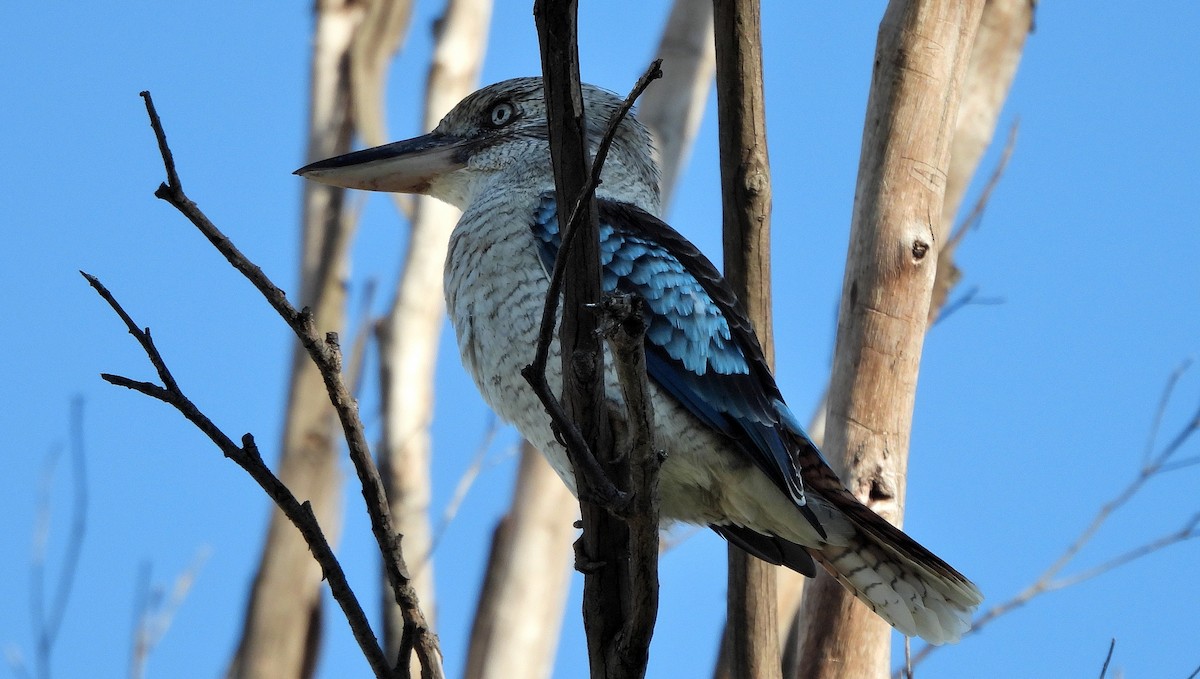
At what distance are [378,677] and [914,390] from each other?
1.68 meters

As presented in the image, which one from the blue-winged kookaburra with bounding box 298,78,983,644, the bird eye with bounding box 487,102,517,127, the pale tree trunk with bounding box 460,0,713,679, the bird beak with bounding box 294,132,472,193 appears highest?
the pale tree trunk with bounding box 460,0,713,679

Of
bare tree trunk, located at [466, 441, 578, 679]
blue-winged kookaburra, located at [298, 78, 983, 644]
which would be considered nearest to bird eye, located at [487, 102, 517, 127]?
blue-winged kookaburra, located at [298, 78, 983, 644]

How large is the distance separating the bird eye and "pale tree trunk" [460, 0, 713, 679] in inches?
109

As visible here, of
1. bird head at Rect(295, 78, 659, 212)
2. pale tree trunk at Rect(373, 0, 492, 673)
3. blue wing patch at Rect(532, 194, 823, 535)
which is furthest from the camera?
pale tree trunk at Rect(373, 0, 492, 673)

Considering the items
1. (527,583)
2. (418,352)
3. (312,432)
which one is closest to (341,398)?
(312,432)

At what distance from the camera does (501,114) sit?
3.70 metres

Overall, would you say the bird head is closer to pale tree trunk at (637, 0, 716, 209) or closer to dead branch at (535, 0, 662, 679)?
dead branch at (535, 0, 662, 679)

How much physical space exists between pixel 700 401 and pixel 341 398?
81 cm

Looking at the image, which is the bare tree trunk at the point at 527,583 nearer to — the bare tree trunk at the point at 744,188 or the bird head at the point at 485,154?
the bird head at the point at 485,154

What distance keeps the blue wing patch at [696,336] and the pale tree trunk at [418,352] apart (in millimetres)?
3318

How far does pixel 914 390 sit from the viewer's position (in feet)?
11.0

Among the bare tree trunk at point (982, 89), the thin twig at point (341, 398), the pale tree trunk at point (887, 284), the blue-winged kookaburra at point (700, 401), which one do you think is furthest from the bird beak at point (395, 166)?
the bare tree trunk at point (982, 89)

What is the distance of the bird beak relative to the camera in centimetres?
360

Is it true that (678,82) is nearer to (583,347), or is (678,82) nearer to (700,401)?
(700,401)
